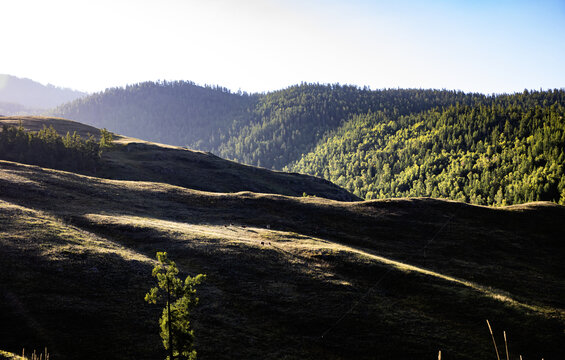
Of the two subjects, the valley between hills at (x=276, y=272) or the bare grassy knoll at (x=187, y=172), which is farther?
the bare grassy knoll at (x=187, y=172)

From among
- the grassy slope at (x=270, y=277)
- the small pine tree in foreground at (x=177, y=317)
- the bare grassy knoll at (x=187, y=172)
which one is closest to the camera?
the small pine tree in foreground at (x=177, y=317)

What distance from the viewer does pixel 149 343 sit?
101ft

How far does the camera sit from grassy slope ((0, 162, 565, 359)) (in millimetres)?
32438

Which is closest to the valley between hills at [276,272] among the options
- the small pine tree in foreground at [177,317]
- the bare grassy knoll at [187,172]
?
the small pine tree in foreground at [177,317]

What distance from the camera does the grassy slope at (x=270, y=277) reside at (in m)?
32.4

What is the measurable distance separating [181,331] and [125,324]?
1267 centimetres

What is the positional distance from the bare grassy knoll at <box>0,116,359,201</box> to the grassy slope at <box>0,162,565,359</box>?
47.9 m

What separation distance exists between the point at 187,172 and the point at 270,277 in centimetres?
9865

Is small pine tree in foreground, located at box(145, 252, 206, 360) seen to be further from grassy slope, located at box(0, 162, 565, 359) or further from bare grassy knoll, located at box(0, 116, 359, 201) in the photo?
bare grassy knoll, located at box(0, 116, 359, 201)

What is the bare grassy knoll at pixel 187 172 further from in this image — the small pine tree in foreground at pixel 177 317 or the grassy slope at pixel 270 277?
the small pine tree in foreground at pixel 177 317

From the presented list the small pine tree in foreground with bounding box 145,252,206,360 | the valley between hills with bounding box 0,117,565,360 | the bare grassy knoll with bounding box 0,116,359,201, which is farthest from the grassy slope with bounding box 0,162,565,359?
the bare grassy knoll with bounding box 0,116,359,201

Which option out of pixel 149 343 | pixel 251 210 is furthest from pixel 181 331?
pixel 251 210

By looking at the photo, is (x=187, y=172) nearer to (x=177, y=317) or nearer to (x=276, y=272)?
(x=276, y=272)

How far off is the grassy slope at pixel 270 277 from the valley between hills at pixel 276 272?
0.57 feet
